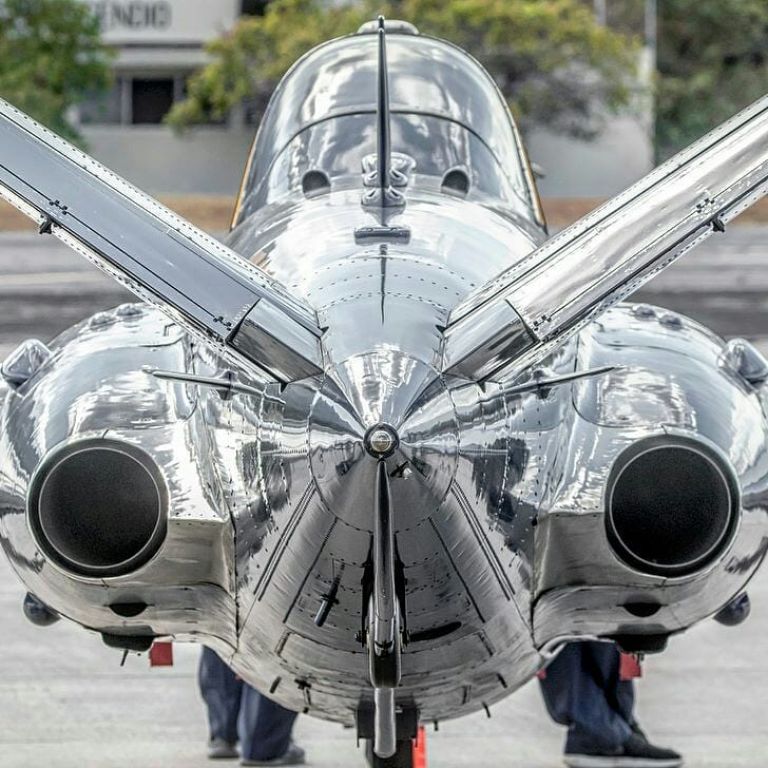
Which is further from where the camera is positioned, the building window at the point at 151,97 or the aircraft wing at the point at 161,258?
the building window at the point at 151,97

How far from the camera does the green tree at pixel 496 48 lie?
42.4 metres

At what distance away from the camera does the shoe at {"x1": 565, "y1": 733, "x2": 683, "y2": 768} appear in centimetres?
924

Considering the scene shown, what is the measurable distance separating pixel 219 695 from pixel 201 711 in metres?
1.13

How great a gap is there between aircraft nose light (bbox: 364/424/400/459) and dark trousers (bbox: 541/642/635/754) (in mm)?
4190

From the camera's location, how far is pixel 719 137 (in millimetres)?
6234

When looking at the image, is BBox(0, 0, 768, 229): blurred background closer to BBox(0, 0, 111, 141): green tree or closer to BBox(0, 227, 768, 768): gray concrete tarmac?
BBox(0, 0, 111, 141): green tree

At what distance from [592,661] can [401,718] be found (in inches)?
108

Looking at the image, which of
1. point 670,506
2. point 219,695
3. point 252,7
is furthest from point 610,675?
point 252,7

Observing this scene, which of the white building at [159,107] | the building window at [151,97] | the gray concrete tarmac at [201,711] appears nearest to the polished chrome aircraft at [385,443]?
the gray concrete tarmac at [201,711]

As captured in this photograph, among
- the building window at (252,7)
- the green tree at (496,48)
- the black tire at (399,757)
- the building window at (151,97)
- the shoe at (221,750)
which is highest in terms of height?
the building window at (252,7)

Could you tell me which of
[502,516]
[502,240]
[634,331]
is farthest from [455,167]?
[502,516]

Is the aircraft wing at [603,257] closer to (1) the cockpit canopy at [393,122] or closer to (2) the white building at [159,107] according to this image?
(1) the cockpit canopy at [393,122]

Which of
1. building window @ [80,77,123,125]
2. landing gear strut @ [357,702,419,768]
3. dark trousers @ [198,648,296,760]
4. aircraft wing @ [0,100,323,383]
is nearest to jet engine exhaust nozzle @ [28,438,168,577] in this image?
aircraft wing @ [0,100,323,383]

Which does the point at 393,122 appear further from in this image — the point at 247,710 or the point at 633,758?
the point at 633,758
